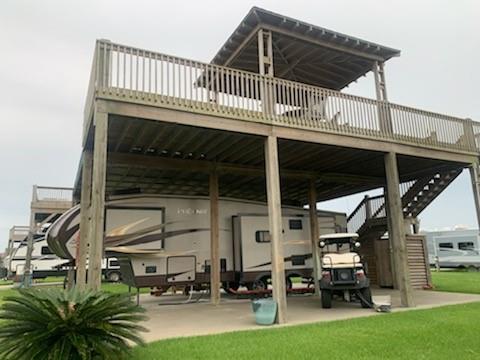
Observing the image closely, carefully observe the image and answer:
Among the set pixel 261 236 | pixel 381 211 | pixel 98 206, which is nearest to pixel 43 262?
pixel 261 236

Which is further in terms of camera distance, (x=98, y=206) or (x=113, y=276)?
(x=113, y=276)

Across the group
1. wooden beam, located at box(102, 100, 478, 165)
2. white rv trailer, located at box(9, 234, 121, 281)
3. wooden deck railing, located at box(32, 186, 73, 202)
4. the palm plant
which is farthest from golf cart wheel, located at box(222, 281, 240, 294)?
wooden deck railing, located at box(32, 186, 73, 202)

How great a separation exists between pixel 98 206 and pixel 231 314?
183 inches

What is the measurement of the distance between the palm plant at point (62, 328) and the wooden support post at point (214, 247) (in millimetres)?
6773

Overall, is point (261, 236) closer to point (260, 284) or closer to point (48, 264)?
point (260, 284)

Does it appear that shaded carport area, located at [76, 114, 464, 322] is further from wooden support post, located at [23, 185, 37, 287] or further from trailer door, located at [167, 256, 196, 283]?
wooden support post, located at [23, 185, 37, 287]

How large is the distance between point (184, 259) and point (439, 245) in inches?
914

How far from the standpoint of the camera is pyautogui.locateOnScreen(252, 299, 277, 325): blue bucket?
7.78m

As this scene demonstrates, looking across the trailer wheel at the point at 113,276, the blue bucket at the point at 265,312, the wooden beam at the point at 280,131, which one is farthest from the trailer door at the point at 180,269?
the trailer wheel at the point at 113,276

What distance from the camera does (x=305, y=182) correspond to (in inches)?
577

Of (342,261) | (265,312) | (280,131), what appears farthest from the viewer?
(342,261)

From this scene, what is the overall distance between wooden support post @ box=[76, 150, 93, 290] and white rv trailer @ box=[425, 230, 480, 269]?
24969mm

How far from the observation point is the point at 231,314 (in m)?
9.48

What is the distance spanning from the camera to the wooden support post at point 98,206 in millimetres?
6469
